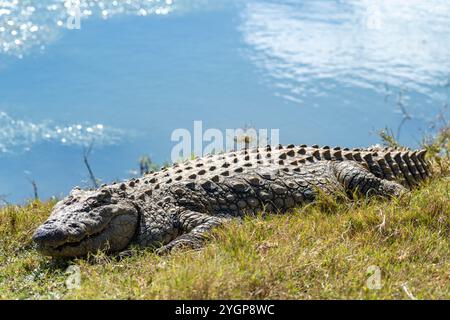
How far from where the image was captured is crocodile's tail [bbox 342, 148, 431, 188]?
7.95 metres

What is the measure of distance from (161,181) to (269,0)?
1973 cm

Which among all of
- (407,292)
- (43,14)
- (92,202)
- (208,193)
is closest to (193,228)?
(208,193)

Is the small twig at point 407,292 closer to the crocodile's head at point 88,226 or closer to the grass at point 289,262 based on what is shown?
the grass at point 289,262

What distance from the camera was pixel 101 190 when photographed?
6.82 m

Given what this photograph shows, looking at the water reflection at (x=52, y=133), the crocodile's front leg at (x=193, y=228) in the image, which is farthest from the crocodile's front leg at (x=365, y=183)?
the water reflection at (x=52, y=133)

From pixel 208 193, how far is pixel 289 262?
1861 millimetres

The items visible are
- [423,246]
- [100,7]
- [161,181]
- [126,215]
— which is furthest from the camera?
[100,7]

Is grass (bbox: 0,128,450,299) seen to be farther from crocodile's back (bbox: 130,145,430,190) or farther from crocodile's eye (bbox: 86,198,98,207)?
crocodile's back (bbox: 130,145,430,190)

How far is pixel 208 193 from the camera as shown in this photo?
7.18 metres

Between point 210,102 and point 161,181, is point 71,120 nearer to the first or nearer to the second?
point 210,102

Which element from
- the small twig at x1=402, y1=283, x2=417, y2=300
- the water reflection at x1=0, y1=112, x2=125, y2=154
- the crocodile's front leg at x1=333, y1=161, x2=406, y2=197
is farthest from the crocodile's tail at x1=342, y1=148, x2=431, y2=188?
the water reflection at x1=0, y1=112, x2=125, y2=154

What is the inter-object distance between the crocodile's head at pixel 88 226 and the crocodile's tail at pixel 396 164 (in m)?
2.59

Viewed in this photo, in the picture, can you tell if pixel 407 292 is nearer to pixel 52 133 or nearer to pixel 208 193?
pixel 208 193
